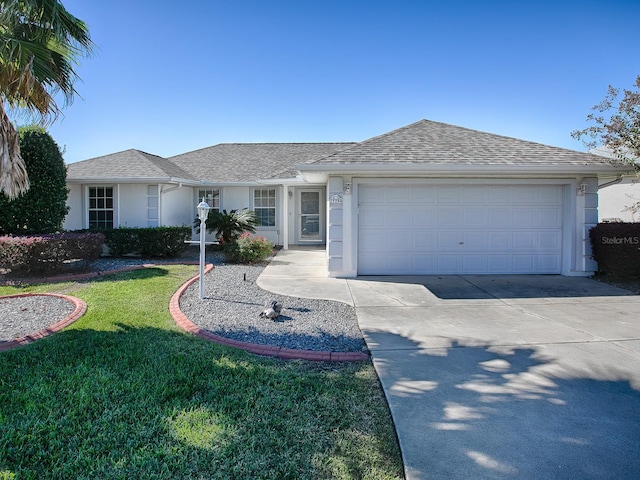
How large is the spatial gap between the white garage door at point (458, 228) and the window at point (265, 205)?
7.49 m

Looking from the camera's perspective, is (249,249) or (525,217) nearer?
(525,217)

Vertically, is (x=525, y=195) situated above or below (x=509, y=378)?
above

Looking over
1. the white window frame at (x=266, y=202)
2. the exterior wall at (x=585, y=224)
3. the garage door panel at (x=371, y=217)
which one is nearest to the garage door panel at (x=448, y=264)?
the garage door panel at (x=371, y=217)

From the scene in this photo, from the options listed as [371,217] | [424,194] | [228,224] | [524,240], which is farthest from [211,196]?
[524,240]

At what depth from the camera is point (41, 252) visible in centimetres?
911

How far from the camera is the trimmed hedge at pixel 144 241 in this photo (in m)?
12.4

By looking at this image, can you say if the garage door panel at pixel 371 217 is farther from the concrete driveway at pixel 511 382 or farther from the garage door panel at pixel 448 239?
the concrete driveway at pixel 511 382

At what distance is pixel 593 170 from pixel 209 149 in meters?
17.5

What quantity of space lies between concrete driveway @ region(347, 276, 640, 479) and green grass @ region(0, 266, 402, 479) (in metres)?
0.41

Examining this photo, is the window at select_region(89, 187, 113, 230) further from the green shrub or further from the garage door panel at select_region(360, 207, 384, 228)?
the garage door panel at select_region(360, 207, 384, 228)

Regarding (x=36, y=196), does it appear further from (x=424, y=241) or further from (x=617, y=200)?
(x=617, y=200)

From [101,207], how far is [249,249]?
6707 mm

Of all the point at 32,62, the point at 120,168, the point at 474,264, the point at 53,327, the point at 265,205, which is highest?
the point at 32,62

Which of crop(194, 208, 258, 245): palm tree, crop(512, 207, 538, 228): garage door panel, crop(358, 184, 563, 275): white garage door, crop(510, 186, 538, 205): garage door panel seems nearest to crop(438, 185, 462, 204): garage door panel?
crop(358, 184, 563, 275): white garage door
